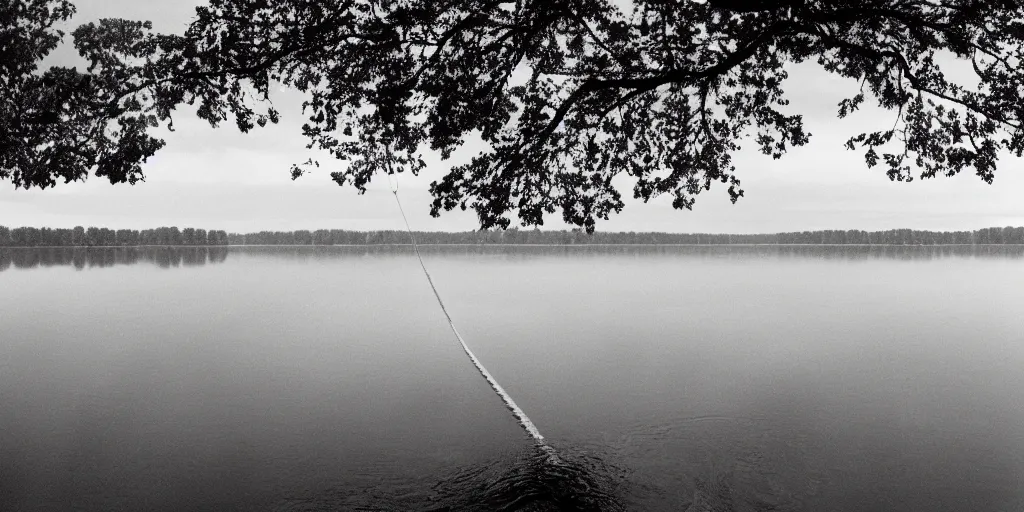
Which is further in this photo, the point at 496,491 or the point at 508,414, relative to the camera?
the point at 508,414

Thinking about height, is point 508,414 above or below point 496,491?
below

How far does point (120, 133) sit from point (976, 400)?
22656mm

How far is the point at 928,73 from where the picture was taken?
1703 cm

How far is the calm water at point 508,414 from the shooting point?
1124 centimetres

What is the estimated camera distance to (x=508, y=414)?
645 inches

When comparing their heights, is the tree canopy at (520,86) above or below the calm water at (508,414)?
above

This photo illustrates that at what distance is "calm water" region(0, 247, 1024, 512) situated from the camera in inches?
443

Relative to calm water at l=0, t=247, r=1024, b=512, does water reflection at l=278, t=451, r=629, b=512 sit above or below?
above

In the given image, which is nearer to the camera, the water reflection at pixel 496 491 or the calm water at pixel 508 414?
the water reflection at pixel 496 491

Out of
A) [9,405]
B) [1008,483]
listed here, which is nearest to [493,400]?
[1008,483]

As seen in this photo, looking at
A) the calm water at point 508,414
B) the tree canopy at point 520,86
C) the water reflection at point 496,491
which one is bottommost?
the calm water at point 508,414

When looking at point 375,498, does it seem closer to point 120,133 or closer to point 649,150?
point 120,133

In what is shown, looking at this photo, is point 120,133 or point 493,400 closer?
point 120,133

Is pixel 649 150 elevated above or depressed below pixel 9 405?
above
